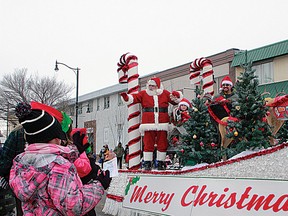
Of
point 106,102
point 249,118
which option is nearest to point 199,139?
point 249,118

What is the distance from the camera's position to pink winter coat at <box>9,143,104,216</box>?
2332mm

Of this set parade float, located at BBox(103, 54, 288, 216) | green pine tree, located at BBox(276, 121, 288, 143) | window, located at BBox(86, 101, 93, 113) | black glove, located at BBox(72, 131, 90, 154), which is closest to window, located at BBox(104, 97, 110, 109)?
window, located at BBox(86, 101, 93, 113)

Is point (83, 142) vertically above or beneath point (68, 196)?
above

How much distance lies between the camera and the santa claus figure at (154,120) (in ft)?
25.7

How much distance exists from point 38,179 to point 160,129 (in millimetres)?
5501

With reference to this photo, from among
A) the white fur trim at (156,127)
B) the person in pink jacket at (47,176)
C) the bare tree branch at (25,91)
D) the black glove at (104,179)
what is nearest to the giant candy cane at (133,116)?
the white fur trim at (156,127)

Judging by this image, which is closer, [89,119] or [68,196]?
[68,196]

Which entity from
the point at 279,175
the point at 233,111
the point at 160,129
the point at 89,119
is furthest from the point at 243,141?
the point at 89,119

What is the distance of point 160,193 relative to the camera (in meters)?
5.69

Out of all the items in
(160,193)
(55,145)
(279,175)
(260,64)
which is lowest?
(160,193)

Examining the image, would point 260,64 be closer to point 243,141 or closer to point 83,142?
point 243,141

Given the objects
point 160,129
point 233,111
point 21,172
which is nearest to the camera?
point 21,172

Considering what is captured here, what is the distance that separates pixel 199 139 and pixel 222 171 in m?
1.46

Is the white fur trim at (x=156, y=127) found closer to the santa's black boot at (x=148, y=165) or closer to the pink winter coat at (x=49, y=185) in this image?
the santa's black boot at (x=148, y=165)
